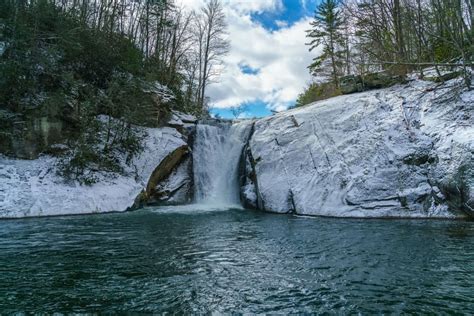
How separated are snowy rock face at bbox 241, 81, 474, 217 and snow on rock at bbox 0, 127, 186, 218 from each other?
423 centimetres

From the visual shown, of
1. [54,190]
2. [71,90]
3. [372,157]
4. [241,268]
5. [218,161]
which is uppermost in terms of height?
[71,90]

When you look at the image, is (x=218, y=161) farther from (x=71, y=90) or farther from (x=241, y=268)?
(x=241, y=268)

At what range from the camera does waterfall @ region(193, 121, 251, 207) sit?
1323 cm

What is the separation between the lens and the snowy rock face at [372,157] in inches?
334

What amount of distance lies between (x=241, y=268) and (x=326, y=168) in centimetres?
657

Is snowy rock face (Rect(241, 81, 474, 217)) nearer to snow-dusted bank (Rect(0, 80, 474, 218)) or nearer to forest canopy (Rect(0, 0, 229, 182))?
snow-dusted bank (Rect(0, 80, 474, 218))

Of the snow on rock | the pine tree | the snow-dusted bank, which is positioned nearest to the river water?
the snow-dusted bank

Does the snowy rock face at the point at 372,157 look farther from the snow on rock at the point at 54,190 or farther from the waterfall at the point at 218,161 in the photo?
the snow on rock at the point at 54,190

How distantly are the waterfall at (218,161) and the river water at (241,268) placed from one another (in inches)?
214

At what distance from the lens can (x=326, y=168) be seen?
34.0 ft

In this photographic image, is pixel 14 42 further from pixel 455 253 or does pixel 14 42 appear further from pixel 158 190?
pixel 455 253

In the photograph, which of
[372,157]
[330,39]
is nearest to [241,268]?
[372,157]

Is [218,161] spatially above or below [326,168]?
above

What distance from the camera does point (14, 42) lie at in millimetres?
11461
